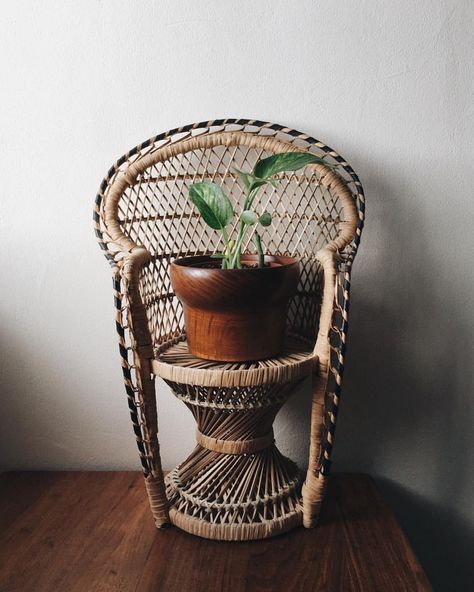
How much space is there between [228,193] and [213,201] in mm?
272

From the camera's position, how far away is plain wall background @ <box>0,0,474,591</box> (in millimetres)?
1177

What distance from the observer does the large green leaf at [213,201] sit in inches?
37.3

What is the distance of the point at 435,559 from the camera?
52.9 inches

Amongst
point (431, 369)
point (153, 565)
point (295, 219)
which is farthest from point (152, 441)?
point (431, 369)

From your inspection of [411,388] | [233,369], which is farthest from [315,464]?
[411,388]

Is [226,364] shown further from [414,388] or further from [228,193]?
[414,388]

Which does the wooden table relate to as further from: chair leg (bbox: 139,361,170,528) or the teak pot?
the teak pot

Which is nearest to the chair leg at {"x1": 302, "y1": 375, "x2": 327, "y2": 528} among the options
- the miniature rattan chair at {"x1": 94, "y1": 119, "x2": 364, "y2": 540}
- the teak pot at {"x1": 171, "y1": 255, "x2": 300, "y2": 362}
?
the miniature rattan chair at {"x1": 94, "y1": 119, "x2": 364, "y2": 540}

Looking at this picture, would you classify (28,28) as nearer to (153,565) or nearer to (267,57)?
(267,57)

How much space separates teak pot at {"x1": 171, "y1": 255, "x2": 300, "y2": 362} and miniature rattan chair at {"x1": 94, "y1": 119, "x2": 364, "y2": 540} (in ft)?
0.10

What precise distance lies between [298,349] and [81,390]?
1.79 feet

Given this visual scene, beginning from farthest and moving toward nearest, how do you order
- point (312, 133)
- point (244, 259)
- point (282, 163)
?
point (312, 133)
point (244, 259)
point (282, 163)

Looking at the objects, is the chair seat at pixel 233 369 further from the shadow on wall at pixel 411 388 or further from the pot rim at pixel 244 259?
the shadow on wall at pixel 411 388

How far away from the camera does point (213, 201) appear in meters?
0.95
